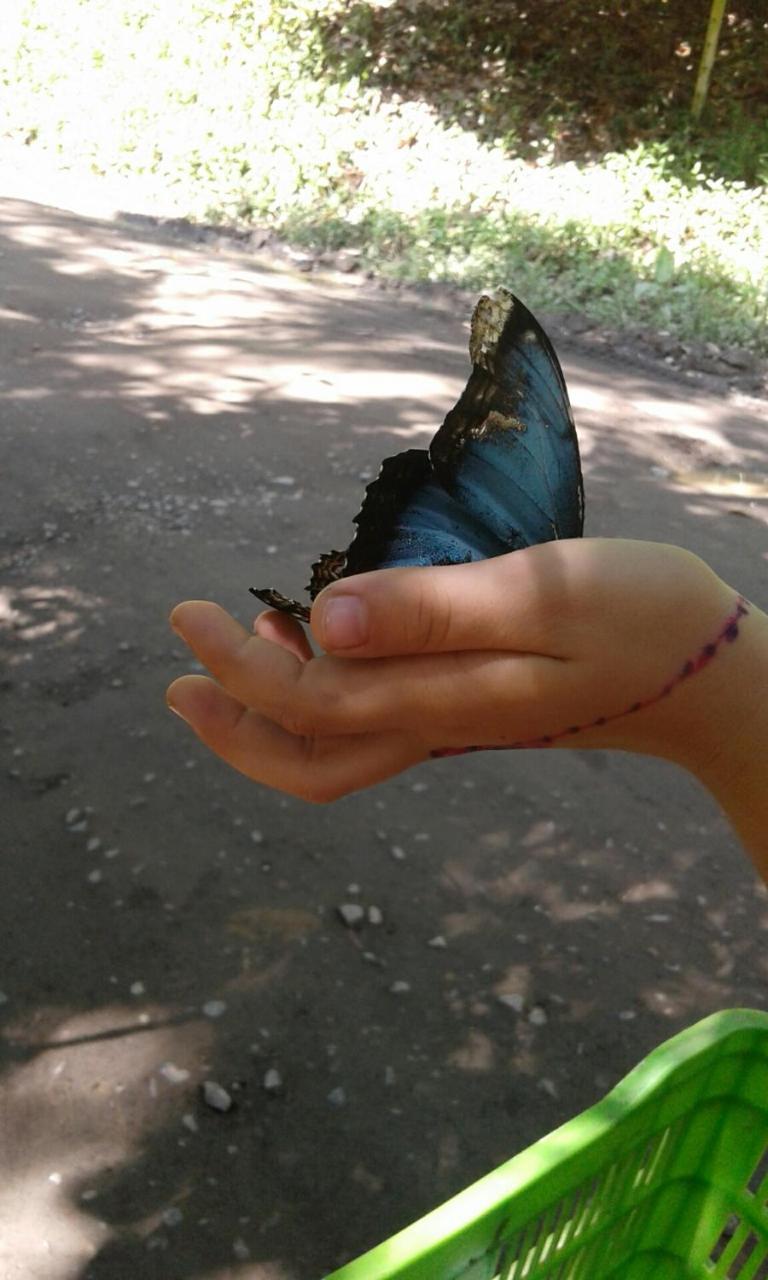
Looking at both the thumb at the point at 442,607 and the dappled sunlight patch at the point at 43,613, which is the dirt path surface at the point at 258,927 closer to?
the dappled sunlight patch at the point at 43,613

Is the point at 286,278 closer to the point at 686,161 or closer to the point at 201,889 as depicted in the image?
the point at 686,161

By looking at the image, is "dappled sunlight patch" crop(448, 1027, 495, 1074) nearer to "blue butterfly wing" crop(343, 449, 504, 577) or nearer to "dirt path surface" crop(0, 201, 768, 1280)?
"dirt path surface" crop(0, 201, 768, 1280)

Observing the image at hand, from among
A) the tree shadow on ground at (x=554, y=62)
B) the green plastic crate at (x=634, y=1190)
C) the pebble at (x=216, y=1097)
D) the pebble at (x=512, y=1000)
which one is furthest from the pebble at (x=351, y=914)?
the tree shadow on ground at (x=554, y=62)

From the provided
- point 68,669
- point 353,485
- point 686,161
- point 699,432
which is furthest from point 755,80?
point 68,669

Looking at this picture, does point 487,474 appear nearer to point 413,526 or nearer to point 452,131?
point 413,526

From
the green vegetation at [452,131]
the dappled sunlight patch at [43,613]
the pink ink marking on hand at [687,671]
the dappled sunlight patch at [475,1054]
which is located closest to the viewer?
the pink ink marking on hand at [687,671]

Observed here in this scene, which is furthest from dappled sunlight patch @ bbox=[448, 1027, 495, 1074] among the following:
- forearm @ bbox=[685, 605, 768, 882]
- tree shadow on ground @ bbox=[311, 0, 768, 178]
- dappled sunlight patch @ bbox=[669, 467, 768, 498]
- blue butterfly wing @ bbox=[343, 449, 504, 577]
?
tree shadow on ground @ bbox=[311, 0, 768, 178]
